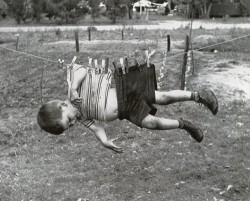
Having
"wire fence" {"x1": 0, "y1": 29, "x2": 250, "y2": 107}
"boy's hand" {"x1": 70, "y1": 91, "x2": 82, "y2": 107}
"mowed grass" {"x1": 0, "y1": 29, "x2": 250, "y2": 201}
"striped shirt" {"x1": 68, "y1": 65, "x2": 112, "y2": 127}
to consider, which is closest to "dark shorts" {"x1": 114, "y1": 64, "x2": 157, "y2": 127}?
"striped shirt" {"x1": 68, "y1": 65, "x2": 112, "y2": 127}

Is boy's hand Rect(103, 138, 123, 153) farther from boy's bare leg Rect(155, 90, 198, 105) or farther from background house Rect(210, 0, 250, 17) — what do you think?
background house Rect(210, 0, 250, 17)

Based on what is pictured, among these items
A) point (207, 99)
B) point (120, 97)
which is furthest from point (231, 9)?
point (120, 97)

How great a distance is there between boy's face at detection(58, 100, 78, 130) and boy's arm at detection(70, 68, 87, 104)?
0.21 metres

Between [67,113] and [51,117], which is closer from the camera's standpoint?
[51,117]

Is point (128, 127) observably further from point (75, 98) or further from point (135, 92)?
point (75, 98)

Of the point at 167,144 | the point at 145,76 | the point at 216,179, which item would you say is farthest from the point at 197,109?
the point at 145,76

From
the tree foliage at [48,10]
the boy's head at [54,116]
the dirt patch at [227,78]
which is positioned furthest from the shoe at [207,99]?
the tree foliage at [48,10]

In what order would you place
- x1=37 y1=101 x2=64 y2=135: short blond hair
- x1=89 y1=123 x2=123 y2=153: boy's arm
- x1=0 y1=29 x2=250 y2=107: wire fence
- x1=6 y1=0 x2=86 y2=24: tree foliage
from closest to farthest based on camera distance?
1. x1=37 y1=101 x2=64 y2=135: short blond hair
2. x1=89 y1=123 x2=123 y2=153: boy's arm
3. x1=0 y1=29 x2=250 y2=107: wire fence
4. x1=6 y1=0 x2=86 y2=24: tree foliage

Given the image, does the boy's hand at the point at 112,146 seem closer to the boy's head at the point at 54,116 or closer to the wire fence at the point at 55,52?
the boy's head at the point at 54,116

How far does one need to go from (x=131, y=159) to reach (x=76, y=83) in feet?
15.0

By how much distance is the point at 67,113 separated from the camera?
4.37 metres

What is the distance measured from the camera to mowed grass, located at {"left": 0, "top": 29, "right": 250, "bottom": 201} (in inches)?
296

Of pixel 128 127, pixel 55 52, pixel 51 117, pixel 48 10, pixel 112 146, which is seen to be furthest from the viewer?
pixel 48 10

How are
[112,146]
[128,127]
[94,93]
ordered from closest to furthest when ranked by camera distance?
[94,93] → [112,146] → [128,127]
